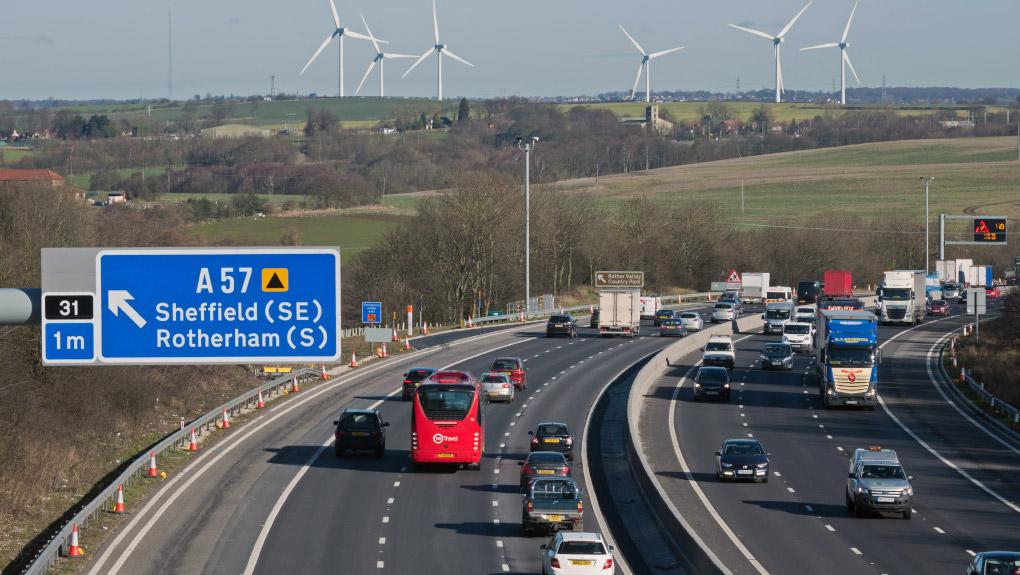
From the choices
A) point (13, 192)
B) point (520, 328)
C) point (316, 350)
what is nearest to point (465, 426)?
point (316, 350)

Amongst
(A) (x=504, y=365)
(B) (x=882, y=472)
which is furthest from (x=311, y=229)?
(B) (x=882, y=472)

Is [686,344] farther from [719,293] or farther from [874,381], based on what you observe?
[719,293]

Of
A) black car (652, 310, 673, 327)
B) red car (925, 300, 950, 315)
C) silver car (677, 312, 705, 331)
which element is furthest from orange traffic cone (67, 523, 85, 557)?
red car (925, 300, 950, 315)

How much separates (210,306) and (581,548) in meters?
14.9

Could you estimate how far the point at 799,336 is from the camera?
84625mm

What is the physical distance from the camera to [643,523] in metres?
35.6

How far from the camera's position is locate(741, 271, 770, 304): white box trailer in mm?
123438

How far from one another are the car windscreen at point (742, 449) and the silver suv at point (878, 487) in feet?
15.5

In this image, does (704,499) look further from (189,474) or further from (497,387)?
(497,387)

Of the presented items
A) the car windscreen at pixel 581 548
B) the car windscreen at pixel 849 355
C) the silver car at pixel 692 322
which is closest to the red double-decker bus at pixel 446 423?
the car windscreen at pixel 581 548

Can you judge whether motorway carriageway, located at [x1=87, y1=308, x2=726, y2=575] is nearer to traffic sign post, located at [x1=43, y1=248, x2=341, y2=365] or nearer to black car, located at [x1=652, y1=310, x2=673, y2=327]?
traffic sign post, located at [x1=43, y1=248, x2=341, y2=365]

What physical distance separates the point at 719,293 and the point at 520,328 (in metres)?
39.9

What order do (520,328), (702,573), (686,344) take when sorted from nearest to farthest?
(702,573) < (686,344) < (520,328)

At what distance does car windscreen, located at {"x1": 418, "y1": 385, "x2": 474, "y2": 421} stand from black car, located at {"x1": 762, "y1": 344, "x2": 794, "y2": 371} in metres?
36.0
